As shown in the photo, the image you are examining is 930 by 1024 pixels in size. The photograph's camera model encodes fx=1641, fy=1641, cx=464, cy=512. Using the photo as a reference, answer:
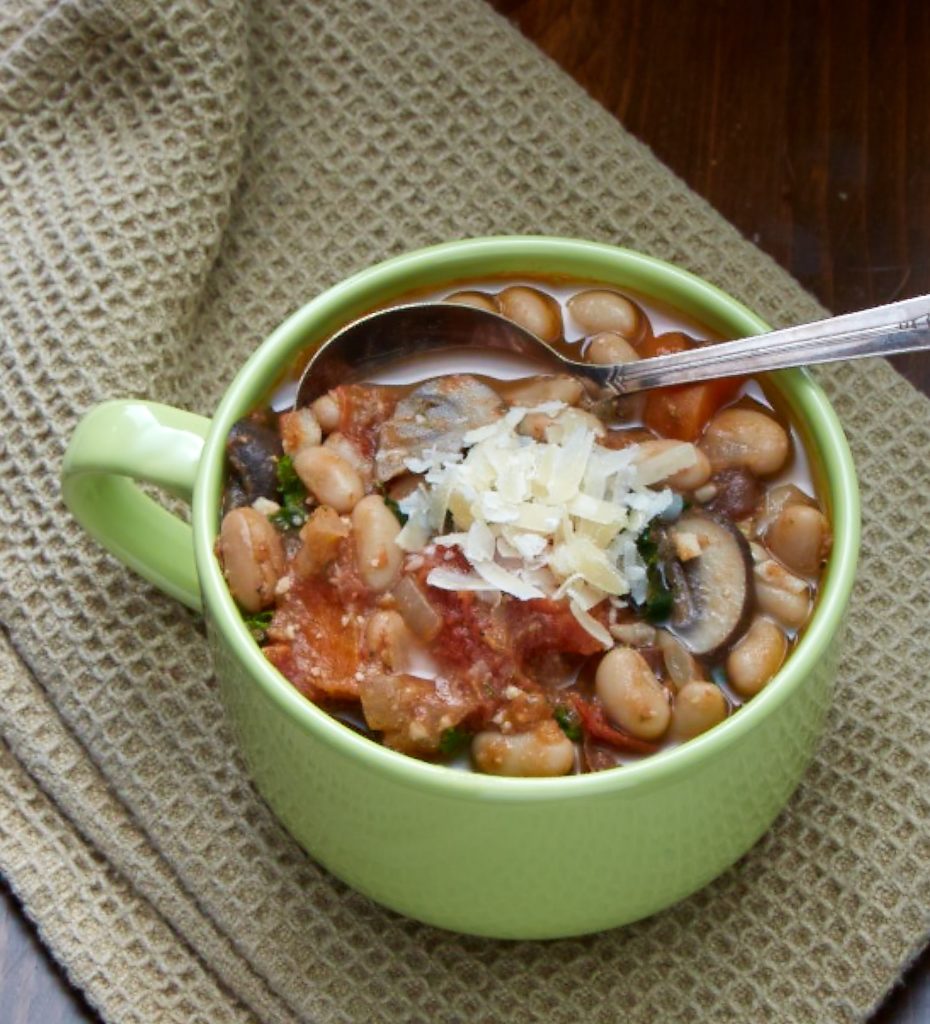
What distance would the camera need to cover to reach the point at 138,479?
1.37m

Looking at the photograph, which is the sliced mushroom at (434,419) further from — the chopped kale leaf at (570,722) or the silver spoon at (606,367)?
the chopped kale leaf at (570,722)

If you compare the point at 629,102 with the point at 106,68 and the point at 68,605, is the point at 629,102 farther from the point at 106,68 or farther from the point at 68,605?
the point at 68,605

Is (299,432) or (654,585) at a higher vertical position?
Answer: (299,432)

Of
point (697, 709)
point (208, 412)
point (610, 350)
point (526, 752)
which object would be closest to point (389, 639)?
point (526, 752)

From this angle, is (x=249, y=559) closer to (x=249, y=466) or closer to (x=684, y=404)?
(x=249, y=466)

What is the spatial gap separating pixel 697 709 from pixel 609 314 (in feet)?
1.23

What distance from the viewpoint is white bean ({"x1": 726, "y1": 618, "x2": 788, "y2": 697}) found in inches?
49.9

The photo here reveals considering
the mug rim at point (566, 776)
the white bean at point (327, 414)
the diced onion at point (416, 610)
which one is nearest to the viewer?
the mug rim at point (566, 776)

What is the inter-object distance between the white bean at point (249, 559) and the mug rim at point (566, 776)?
0.04 ft

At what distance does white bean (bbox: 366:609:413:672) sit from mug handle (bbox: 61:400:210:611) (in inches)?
8.0

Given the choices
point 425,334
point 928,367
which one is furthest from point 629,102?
point 425,334

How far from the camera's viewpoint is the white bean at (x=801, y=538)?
1295 millimetres

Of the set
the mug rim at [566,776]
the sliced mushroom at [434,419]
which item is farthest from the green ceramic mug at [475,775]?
the sliced mushroom at [434,419]

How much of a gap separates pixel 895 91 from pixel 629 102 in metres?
0.31
